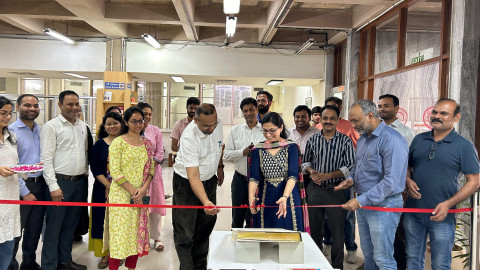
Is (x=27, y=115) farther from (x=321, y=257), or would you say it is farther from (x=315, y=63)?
(x=315, y=63)

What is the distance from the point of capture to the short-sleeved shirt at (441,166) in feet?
7.51

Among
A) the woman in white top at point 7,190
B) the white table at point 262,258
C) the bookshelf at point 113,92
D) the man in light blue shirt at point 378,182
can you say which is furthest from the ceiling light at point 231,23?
the white table at point 262,258

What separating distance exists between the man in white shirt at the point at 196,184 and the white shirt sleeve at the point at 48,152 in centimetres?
103

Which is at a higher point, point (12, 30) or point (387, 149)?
point (12, 30)

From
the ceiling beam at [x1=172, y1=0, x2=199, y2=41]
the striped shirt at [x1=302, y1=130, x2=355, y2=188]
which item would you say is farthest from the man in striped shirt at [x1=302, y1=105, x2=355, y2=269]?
the ceiling beam at [x1=172, y1=0, x2=199, y2=41]

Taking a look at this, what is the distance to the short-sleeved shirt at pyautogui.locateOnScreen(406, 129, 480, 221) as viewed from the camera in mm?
2289

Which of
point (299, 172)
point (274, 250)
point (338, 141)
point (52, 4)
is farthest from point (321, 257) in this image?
point (52, 4)

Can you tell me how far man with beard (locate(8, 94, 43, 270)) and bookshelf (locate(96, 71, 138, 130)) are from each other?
4913mm

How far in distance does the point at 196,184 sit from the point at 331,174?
3.85 ft

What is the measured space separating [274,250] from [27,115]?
2374mm

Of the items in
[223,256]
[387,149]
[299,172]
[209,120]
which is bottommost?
[223,256]

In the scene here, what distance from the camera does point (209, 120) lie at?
249cm

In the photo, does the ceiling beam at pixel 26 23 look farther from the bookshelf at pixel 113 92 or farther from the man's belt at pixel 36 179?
the man's belt at pixel 36 179

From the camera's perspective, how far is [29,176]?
2.94 metres
